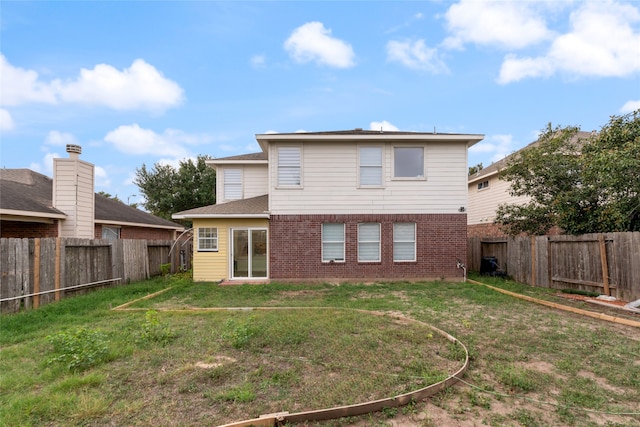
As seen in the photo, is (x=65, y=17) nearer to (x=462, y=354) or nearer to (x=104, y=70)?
(x=104, y=70)

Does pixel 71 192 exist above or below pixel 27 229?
above

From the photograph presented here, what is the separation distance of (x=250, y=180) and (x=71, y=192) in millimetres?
6621

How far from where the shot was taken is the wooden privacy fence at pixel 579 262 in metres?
7.86

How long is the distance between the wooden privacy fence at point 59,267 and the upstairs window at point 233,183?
3991 mm

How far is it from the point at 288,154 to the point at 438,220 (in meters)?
6.15

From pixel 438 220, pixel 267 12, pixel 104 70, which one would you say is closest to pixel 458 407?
pixel 438 220

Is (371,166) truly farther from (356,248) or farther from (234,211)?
(234,211)

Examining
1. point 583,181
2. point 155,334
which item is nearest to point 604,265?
point 583,181

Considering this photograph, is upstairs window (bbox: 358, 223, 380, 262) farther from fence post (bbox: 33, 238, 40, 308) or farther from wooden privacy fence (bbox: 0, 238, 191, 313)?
fence post (bbox: 33, 238, 40, 308)

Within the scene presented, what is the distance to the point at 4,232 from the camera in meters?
11.8

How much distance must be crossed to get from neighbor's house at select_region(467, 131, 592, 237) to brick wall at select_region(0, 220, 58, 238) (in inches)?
778

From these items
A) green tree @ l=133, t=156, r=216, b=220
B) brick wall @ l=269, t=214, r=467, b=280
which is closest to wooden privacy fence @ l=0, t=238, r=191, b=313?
brick wall @ l=269, t=214, r=467, b=280

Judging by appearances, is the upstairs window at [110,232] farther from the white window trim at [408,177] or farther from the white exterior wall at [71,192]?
the white window trim at [408,177]

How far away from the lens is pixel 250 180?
1453 centimetres
